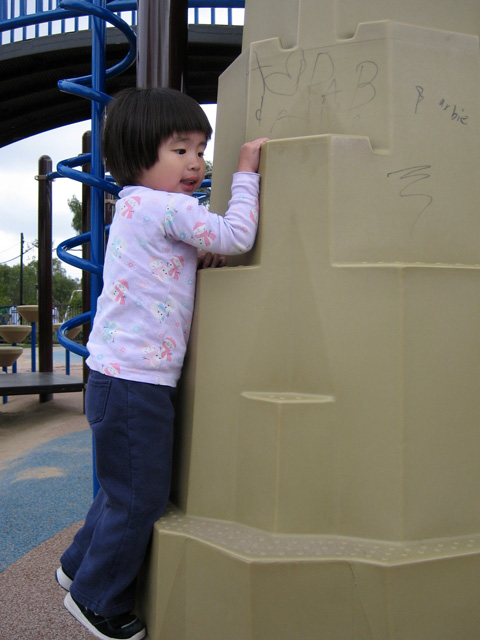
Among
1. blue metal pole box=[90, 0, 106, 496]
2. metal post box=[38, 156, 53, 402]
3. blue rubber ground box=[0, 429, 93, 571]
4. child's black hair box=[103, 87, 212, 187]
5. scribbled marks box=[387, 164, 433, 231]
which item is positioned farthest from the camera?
metal post box=[38, 156, 53, 402]

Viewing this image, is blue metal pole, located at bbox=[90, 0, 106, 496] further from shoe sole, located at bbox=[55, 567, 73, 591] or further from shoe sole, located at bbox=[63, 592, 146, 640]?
shoe sole, located at bbox=[63, 592, 146, 640]

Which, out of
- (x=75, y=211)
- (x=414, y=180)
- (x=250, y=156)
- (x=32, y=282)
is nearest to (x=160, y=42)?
(x=250, y=156)

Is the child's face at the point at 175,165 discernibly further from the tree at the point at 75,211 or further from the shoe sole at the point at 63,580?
the tree at the point at 75,211

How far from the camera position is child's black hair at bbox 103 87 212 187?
1.35 meters

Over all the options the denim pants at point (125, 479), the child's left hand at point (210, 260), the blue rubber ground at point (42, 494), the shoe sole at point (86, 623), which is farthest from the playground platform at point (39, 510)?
the child's left hand at point (210, 260)

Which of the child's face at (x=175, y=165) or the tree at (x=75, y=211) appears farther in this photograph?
the tree at (x=75, y=211)

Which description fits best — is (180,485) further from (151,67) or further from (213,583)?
(151,67)

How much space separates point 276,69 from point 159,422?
0.81 m

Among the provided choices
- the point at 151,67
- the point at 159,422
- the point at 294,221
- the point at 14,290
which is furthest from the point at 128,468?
the point at 14,290

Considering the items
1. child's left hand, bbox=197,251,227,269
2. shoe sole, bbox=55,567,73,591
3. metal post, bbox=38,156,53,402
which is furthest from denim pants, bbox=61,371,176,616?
metal post, bbox=38,156,53,402

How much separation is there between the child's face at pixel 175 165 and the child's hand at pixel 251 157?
6.2 inches

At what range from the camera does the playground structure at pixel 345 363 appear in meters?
1.09

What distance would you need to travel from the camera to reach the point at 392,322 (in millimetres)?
1134

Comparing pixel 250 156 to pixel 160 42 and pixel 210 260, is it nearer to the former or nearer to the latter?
pixel 210 260
